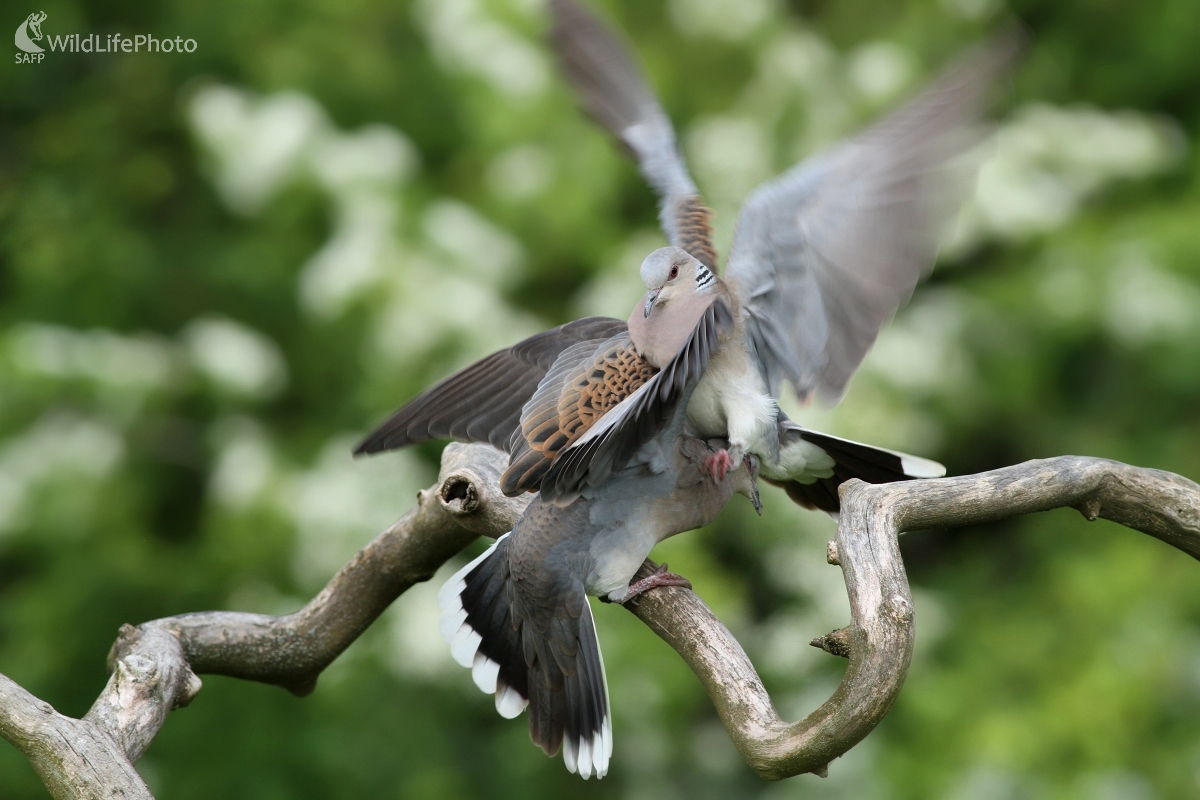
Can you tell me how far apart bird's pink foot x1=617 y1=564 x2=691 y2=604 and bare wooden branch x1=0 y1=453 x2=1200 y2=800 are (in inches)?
0.5

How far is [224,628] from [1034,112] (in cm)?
281

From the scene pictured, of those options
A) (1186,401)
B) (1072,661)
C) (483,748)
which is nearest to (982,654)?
(1072,661)

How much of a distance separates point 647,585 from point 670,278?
521 millimetres

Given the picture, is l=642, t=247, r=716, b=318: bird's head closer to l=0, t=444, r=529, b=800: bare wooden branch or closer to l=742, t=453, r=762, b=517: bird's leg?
l=742, t=453, r=762, b=517: bird's leg

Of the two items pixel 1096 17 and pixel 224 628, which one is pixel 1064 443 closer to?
pixel 1096 17

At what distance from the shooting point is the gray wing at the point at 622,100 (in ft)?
8.14

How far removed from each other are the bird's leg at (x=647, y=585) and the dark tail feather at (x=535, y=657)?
0.06 meters

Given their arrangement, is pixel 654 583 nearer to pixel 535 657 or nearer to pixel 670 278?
pixel 535 657

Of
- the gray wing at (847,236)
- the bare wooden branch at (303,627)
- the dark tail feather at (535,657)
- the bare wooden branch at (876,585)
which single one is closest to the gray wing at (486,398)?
the bare wooden branch at (303,627)

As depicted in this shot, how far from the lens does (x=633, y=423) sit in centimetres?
182

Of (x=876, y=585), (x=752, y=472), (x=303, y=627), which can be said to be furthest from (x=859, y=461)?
(x=303, y=627)

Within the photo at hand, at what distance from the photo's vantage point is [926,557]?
14.8 ft

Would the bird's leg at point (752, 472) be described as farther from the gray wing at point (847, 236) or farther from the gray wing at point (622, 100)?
the gray wing at point (622, 100)

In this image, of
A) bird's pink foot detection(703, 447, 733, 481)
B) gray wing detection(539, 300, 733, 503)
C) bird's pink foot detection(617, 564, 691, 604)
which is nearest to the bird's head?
gray wing detection(539, 300, 733, 503)
